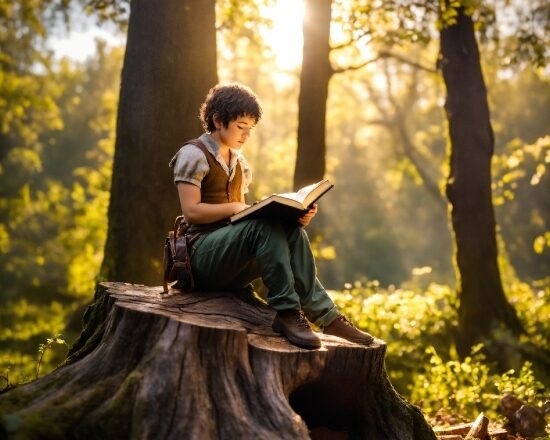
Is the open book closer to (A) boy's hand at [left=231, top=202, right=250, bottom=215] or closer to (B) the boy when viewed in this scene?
(B) the boy

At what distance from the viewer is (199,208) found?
408 cm

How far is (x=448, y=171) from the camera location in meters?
9.41

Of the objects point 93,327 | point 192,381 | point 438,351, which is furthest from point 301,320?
point 438,351

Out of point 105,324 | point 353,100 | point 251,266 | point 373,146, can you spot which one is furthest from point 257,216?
point 373,146

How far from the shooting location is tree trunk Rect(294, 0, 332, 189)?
828cm

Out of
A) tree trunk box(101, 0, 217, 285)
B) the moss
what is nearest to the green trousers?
the moss

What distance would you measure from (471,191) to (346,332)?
18.4 ft

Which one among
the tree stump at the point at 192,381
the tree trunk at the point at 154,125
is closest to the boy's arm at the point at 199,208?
the tree stump at the point at 192,381

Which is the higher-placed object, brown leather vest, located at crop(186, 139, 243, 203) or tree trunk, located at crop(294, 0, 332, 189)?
tree trunk, located at crop(294, 0, 332, 189)

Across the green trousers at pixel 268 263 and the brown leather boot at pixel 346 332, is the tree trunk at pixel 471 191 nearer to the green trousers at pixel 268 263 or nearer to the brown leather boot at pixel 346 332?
the brown leather boot at pixel 346 332

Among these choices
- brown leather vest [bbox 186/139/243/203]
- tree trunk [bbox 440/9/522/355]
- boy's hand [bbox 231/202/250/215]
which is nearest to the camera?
boy's hand [bbox 231/202/250/215]

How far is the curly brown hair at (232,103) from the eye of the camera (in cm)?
413

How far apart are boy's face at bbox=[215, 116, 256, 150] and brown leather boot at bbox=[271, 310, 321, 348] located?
118 centimetres

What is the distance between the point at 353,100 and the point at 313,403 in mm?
26949
